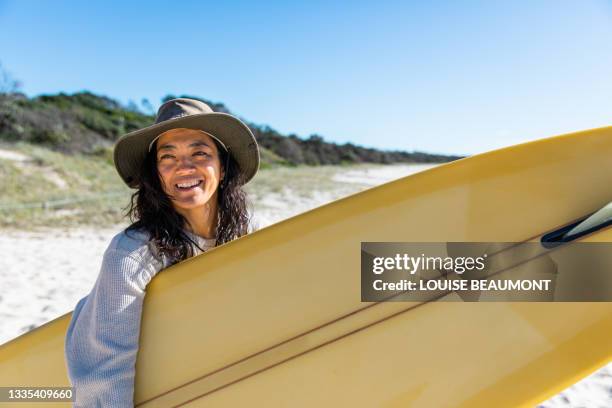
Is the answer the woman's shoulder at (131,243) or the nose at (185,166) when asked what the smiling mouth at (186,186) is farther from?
the woman's shoulder at (131,243)

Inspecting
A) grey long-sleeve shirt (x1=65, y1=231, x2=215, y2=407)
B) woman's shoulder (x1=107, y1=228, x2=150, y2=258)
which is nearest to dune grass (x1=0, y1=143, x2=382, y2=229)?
woman's shoulder (x1=107, y1=228, x2=150, y2=258)

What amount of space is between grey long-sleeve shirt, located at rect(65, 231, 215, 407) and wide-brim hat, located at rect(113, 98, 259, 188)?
0.38 metres

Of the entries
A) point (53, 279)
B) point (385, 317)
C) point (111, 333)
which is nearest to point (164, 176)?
point (111, 333)

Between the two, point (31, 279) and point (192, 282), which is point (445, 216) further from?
point (31, 279)

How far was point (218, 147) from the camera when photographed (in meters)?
1.75

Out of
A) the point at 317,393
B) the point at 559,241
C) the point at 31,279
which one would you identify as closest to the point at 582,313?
the point at 559,241

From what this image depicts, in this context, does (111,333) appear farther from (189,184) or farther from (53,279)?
(53,279)

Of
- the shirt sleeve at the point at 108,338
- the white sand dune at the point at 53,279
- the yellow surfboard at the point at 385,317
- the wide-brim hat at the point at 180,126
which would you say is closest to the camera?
the shirt sleeve at the point at 108,338

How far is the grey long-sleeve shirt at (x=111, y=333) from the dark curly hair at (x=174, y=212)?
131 millimetres

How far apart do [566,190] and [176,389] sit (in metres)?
1.41

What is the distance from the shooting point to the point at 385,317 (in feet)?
4.60

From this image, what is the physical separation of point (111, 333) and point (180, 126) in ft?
2.34

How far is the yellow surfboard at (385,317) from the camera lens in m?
1.38

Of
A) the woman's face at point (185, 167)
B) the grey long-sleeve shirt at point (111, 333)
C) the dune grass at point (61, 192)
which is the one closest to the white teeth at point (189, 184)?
the woman's face at point (185, 167)
